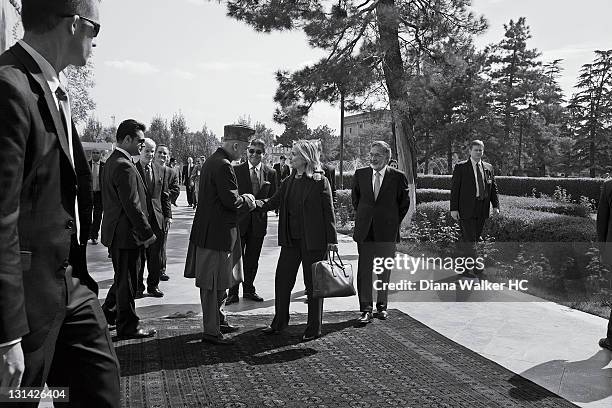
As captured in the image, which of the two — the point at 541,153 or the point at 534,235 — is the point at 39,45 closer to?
the point at 534,235

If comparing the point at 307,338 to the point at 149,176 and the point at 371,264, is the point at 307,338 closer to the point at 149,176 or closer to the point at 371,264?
the point at 371,264

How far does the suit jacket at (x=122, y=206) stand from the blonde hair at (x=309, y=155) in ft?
5.32

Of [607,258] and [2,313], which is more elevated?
[2,313]

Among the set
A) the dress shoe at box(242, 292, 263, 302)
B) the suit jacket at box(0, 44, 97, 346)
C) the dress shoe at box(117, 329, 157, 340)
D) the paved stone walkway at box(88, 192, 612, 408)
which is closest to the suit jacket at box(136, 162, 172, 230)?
the paved stone walkway at box(88, 192, 612, 408)

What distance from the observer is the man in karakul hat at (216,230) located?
572 centimetres

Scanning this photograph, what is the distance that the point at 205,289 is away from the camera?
18.8 ft

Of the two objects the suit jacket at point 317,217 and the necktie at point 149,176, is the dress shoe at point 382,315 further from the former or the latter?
the necktie at point 149,176

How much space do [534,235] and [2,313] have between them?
9082 mm

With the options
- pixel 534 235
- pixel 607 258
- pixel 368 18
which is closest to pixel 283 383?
pixel 607 258

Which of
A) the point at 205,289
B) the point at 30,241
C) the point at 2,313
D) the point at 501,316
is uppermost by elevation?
the point at 30,241

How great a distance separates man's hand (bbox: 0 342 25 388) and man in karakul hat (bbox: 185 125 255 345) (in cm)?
386

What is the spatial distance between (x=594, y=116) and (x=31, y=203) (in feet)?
200

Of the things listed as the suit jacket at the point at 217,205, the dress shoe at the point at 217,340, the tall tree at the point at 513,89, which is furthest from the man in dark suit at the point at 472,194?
the tall tree at the point at 513,89

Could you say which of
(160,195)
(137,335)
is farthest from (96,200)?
(137,335)
